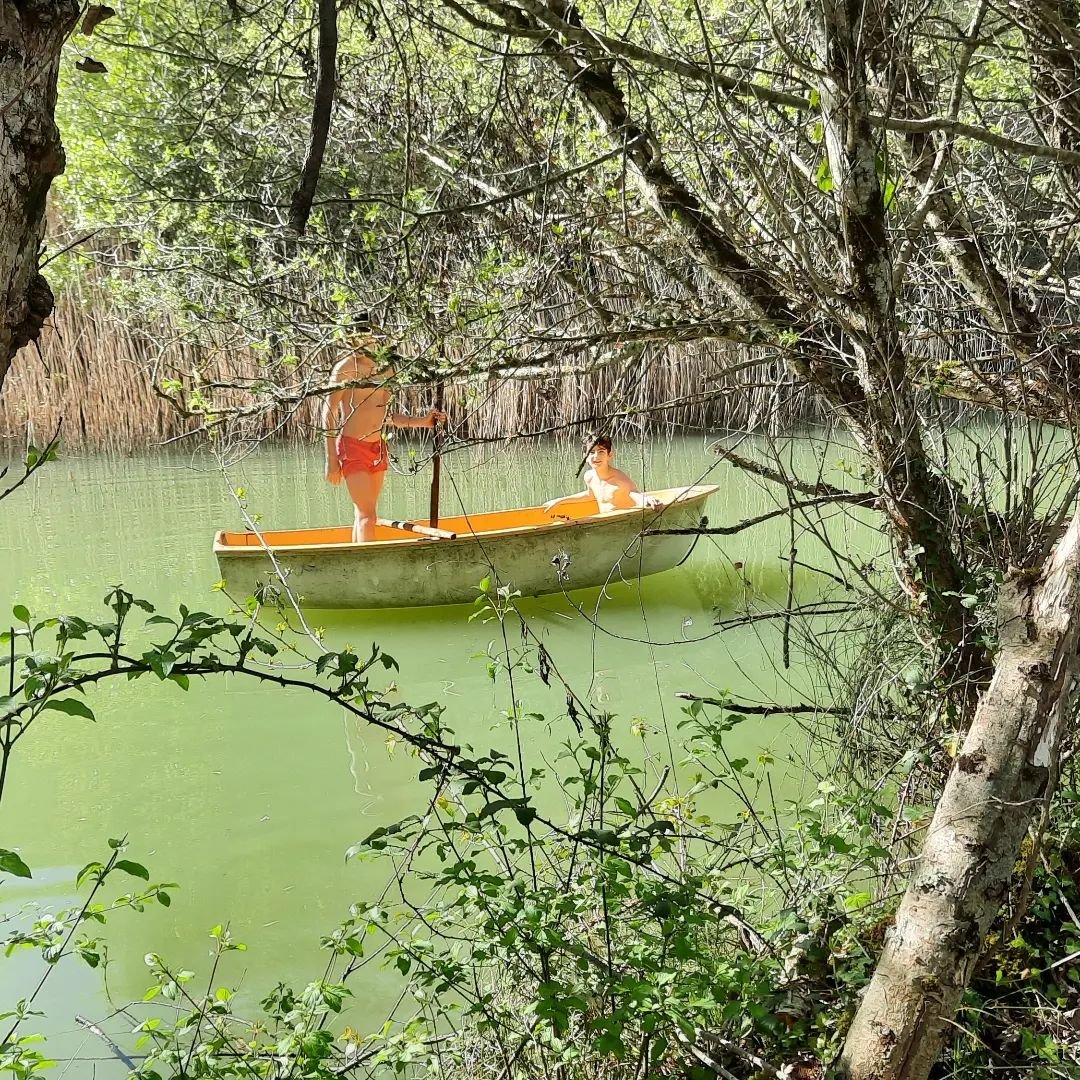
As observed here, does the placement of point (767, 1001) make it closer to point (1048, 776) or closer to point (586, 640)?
point (1048, 776)

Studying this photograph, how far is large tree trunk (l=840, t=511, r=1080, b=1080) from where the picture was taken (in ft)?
5.46

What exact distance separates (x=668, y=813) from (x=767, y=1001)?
1.74ft

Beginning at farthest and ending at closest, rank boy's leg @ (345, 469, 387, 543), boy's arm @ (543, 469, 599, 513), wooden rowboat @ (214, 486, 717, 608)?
boy's arm @ (543, 469, 599, 513)
boy's leg @ (345, 469, 387, 543)
wooden rowboat @ (214, 486, 717, 608)

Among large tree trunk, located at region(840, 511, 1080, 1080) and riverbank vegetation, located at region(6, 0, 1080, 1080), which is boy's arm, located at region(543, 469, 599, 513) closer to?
riverbank vegetation, located at region(6, 0, 1080, 1080)

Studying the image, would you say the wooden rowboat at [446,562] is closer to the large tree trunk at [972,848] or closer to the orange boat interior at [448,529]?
the orange boat interior at [448,529]

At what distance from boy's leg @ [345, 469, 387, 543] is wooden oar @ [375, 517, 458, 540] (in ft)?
0.26

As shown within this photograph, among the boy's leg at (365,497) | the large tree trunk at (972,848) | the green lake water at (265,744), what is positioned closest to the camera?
the large tree trunk at (972,848)

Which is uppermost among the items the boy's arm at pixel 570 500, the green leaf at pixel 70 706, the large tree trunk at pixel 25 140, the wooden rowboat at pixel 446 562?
the large tree trunk at pixel 25 140

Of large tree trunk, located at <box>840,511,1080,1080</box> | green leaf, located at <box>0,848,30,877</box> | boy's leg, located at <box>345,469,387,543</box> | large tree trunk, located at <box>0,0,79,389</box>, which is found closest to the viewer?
large tree trunk, located at <box>0,0,79,389</box>

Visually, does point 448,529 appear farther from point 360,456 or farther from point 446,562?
point 360,456

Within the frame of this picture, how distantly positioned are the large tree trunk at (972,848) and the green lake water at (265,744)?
1.06 metres

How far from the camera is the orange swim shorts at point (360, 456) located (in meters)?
6.30

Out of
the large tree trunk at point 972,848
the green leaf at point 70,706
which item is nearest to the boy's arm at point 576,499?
the large tree trunk at point 972,848

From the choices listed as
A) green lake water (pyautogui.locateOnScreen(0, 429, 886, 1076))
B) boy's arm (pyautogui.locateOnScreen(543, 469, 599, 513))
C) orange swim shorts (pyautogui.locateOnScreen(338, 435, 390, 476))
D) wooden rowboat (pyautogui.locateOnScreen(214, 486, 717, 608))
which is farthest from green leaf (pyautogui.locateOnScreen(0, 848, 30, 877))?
boy's arm (pyautogui.locateOnScreen(543, 469, 599, 513))
